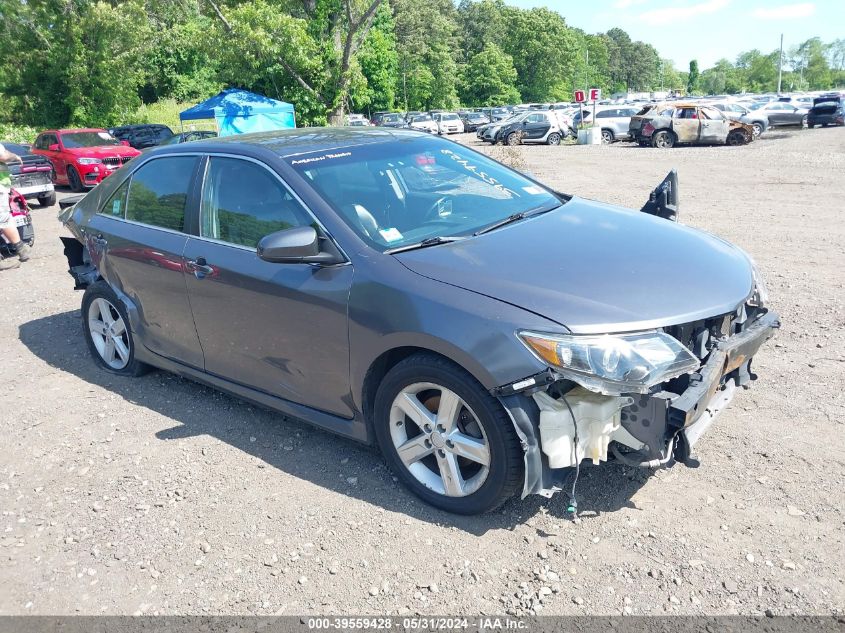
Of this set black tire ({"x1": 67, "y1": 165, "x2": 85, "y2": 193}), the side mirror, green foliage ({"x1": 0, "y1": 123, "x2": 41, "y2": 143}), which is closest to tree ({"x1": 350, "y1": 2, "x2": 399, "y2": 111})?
green foliage ({"x1": 0, "y1": 123, "x2": 41, "y2": 143})

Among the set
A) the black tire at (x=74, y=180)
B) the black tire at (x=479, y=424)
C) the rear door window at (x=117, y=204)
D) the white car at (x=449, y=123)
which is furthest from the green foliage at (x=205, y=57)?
the black tire at (x=479, y=424)

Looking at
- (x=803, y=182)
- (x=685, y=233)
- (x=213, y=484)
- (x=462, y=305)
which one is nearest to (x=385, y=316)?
(x=462, y=305)

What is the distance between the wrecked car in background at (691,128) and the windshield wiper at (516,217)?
82.4 feet

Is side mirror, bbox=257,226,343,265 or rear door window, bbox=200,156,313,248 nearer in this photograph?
side mirror, bbox=257,226,343,265

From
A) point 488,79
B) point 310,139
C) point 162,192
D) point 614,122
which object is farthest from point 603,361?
point 488,79

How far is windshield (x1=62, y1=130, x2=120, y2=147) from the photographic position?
19.3m

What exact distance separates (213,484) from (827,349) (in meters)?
4.21

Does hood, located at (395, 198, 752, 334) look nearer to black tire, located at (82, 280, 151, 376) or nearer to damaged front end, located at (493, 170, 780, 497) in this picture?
damaged front end, located at (493, 170, 780, 497)

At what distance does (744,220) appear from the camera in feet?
33.5

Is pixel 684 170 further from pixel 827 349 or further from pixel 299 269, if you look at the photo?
pixel 299 269

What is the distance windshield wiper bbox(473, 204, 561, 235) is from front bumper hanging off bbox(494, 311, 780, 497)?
111 centimetres

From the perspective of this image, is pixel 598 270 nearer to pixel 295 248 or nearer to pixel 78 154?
pixel 295 248

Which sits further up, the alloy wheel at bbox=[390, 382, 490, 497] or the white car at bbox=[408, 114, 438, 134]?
the white car at bbox=[408, 114, 438, 134]

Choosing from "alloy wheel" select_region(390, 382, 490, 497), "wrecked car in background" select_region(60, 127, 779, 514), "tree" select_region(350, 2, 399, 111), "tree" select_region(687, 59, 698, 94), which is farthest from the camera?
"tree" select_region(687, 59, 698, 94)
